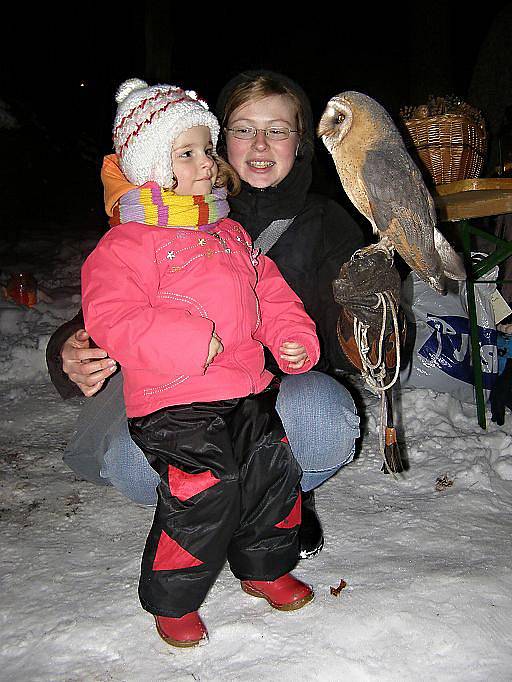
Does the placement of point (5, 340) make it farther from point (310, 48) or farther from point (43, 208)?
point (310, 48)

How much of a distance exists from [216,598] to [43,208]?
8866 millimetres

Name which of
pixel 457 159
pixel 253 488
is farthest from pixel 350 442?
pixel 457 159

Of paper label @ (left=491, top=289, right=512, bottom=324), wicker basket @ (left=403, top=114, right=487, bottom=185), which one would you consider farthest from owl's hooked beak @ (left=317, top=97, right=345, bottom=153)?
paper label @ (left=491, top=289, right=512, bottom=324)

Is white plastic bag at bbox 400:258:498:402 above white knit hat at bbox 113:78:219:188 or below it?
below

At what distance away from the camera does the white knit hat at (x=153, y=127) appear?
1.63 m

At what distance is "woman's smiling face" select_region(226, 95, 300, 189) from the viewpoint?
6.49 ft

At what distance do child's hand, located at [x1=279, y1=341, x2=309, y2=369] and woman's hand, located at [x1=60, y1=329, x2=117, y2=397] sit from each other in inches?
19.6

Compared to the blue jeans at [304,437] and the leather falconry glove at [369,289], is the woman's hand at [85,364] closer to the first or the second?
the blue jeans at [304,437]

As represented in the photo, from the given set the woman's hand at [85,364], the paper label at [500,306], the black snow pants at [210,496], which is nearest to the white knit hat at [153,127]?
the woman's hand at [85,364]

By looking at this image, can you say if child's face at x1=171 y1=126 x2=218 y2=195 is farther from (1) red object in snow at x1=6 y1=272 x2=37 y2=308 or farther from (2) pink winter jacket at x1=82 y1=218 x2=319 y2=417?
(1) red object in snow at x1=6 y1=272 x2=37 y2=308

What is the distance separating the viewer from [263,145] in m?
1.97

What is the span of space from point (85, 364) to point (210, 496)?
55 cm

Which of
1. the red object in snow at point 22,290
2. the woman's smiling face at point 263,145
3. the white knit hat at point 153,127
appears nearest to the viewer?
the white knit hat at point 153,127

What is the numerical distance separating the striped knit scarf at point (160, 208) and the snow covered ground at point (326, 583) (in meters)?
1.07
